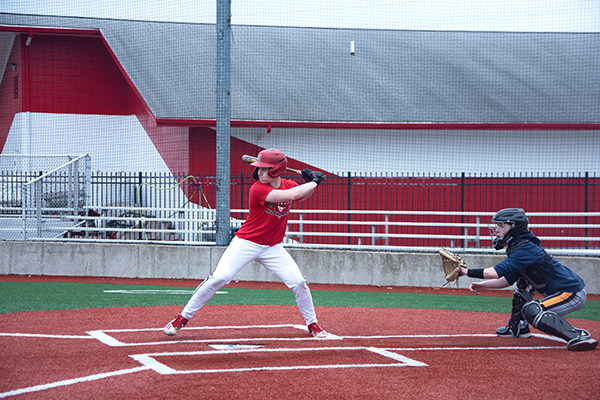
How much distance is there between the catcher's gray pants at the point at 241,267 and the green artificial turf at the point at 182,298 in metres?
3.21

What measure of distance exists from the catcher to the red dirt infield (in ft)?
0.84

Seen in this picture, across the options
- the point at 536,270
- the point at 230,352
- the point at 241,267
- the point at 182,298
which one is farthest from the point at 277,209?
the point at 182,298

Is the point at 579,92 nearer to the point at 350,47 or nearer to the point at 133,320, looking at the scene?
the point at 350,47

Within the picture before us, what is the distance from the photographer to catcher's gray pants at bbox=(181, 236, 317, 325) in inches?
255

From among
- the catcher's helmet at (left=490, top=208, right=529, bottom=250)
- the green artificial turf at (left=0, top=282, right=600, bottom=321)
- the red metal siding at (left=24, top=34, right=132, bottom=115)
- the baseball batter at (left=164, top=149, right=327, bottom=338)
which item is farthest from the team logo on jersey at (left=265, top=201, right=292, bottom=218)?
the red metal siding at (left=24, top=34, right=132, bottom=115)

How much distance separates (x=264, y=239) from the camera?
655 centimetres

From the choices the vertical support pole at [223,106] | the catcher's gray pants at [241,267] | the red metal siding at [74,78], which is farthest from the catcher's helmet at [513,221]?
the red metal siding at [74,78]

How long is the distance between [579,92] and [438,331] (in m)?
16.7

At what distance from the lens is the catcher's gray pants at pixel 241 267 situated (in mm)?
6477

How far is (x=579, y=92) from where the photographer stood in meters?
21.2

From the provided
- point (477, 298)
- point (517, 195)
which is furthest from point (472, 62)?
point (477, 298)

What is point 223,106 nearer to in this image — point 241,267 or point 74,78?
point 241,267

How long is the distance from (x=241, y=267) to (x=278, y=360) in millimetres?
1250

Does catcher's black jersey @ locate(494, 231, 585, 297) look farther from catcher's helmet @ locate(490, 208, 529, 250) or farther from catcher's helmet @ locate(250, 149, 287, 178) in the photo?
catcher's helmet @ locate(250, 149, 287, 178)
